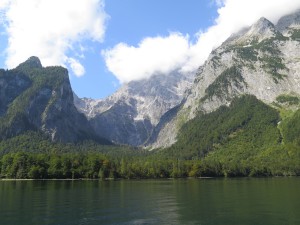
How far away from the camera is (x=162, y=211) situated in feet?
273

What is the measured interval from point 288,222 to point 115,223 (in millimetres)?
30605

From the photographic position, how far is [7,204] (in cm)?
9088

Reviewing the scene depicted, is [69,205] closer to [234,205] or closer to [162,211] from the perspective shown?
[162,211]

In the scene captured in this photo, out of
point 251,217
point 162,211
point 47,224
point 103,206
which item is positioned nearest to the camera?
point 47,224

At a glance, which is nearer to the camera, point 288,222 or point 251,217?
point 288,222

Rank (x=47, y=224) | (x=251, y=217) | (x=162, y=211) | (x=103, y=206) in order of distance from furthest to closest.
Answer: (x=103, y=206) < (x=162, y=211) < (x=251, y=217) < (x=47, y=224)

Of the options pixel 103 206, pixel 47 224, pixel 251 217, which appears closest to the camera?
pixel 47 224

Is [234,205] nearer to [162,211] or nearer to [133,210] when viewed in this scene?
[162,211]

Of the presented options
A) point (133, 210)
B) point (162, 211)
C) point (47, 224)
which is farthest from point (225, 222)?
point (47, 224)

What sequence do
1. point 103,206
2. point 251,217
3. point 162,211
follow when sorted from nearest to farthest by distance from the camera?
point 251,217 < point 162,211 < point 103,206

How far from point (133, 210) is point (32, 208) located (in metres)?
22.2

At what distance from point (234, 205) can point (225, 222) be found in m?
23.0

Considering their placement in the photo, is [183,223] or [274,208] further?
[274,208]

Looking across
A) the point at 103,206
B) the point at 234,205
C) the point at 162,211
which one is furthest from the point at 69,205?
the point at 234,205
